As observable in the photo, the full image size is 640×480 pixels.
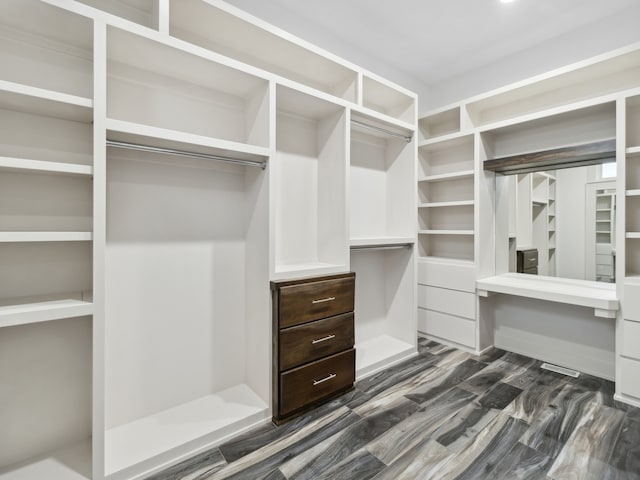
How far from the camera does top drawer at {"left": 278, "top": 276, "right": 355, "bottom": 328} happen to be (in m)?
1.96

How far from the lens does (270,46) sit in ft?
6.96

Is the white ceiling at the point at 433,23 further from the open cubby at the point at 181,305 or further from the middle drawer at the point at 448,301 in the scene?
the middle drawer at the point at 448,301

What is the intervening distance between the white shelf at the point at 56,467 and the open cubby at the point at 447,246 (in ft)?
10.3

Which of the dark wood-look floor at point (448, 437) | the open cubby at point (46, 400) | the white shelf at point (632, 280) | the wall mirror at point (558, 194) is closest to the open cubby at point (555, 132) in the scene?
the wall mirror at point (558, 194)

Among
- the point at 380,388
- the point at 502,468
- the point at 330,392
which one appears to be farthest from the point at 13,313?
the point at 502,468

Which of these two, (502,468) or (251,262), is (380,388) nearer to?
(502,468)

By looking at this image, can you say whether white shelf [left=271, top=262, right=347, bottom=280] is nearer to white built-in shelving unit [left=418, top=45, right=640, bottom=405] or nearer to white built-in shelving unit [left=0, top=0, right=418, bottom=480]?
white built-in shelving unit [left=0, top=0, right=418, bottom=480]

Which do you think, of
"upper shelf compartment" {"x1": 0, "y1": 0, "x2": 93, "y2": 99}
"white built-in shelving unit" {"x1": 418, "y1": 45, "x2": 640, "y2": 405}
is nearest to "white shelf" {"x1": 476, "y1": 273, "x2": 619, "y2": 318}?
"white built-in shelving unit" {"x1": 418, "y1": 45, "x2": 640, "y2": 405}

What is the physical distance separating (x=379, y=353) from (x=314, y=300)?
1.11 m

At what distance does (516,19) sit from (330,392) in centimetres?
332

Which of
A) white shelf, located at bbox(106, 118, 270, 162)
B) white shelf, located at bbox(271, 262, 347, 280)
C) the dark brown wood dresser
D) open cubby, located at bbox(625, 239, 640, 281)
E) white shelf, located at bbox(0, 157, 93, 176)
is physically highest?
white shelf, located at bbox(106, 118, 270, 162)

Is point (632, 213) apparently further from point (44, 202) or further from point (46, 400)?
point (46, 400)

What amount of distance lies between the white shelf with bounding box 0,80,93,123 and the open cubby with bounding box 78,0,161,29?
641mm

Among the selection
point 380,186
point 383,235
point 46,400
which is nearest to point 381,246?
point 383,235
